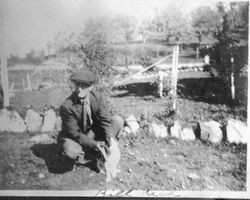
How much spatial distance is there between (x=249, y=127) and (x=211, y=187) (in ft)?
2.03

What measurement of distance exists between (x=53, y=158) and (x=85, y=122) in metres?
0.44

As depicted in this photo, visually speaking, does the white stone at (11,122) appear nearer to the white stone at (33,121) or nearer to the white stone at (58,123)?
the white stone at (33,121)

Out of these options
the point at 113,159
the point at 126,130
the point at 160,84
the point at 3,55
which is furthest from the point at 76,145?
the point at 3,55

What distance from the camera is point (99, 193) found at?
13.7ft

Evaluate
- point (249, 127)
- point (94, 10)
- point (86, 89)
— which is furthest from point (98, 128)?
point (249, 127)

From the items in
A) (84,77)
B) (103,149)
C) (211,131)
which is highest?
(84,77)

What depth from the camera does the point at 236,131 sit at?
4.11 metres

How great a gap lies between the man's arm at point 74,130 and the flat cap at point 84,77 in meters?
0.27

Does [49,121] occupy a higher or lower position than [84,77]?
lower

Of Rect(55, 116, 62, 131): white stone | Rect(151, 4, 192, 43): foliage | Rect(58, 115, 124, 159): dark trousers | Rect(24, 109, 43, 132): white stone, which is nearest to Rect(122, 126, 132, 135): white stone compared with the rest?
Rect(58, 115, 124, 159): dark trousers

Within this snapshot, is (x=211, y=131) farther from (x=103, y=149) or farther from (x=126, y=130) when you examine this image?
(x=103, y=149)

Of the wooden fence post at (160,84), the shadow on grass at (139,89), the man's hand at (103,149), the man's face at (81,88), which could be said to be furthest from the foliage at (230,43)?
the man's hand at (103,149)

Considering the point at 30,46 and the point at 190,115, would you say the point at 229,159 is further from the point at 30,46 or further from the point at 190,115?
the point at 30,46

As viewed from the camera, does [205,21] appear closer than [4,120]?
Yes
